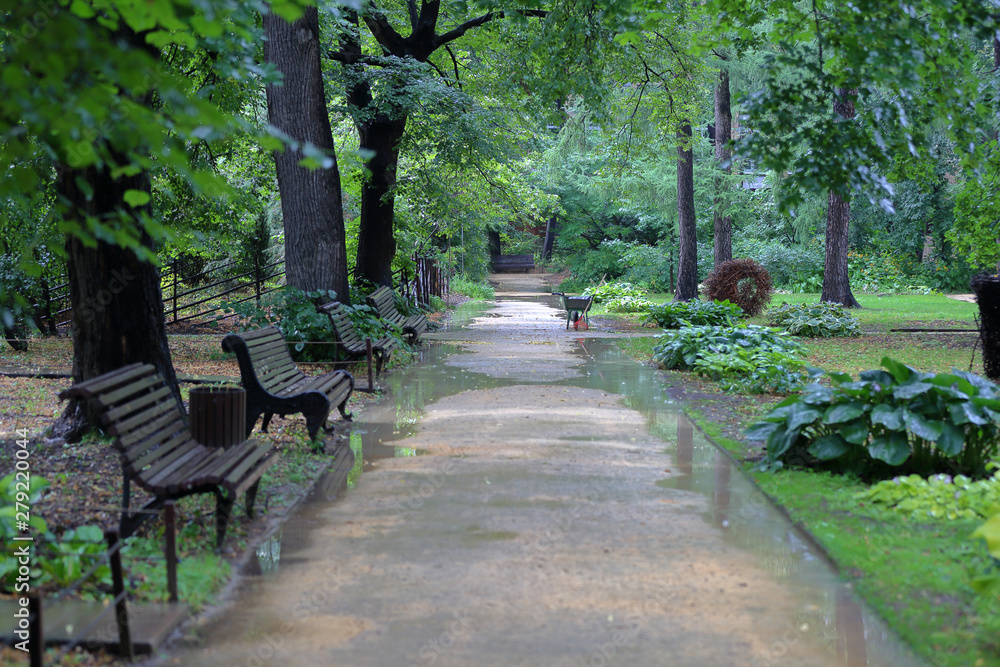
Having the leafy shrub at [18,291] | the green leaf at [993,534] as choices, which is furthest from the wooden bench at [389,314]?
the green leaf at [993,534]

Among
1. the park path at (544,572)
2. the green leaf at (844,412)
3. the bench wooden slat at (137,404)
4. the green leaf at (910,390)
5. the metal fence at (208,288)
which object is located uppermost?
the metal fence at (208,288)

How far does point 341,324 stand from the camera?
1195 cm

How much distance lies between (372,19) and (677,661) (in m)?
15.5

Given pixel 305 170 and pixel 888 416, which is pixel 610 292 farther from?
pixel 888 416

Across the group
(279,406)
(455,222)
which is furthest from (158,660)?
(455,222)

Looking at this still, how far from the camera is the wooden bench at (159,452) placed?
15.6 ft

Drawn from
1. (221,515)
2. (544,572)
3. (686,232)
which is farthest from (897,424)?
(686,232)

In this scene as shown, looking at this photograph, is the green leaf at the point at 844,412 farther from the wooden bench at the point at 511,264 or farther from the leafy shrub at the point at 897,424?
the wooden bench at the point at 511,264

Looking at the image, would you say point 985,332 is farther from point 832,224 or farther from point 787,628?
point 832,224

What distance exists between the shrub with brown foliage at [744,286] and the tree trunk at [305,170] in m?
11.6

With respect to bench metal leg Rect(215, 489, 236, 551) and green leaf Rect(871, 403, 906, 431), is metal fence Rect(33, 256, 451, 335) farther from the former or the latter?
green leaf Rect(871, 403, 906, 431)

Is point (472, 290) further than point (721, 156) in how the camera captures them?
Yes

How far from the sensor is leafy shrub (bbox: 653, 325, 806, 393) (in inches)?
419

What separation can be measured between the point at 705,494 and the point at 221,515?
3.27 m
